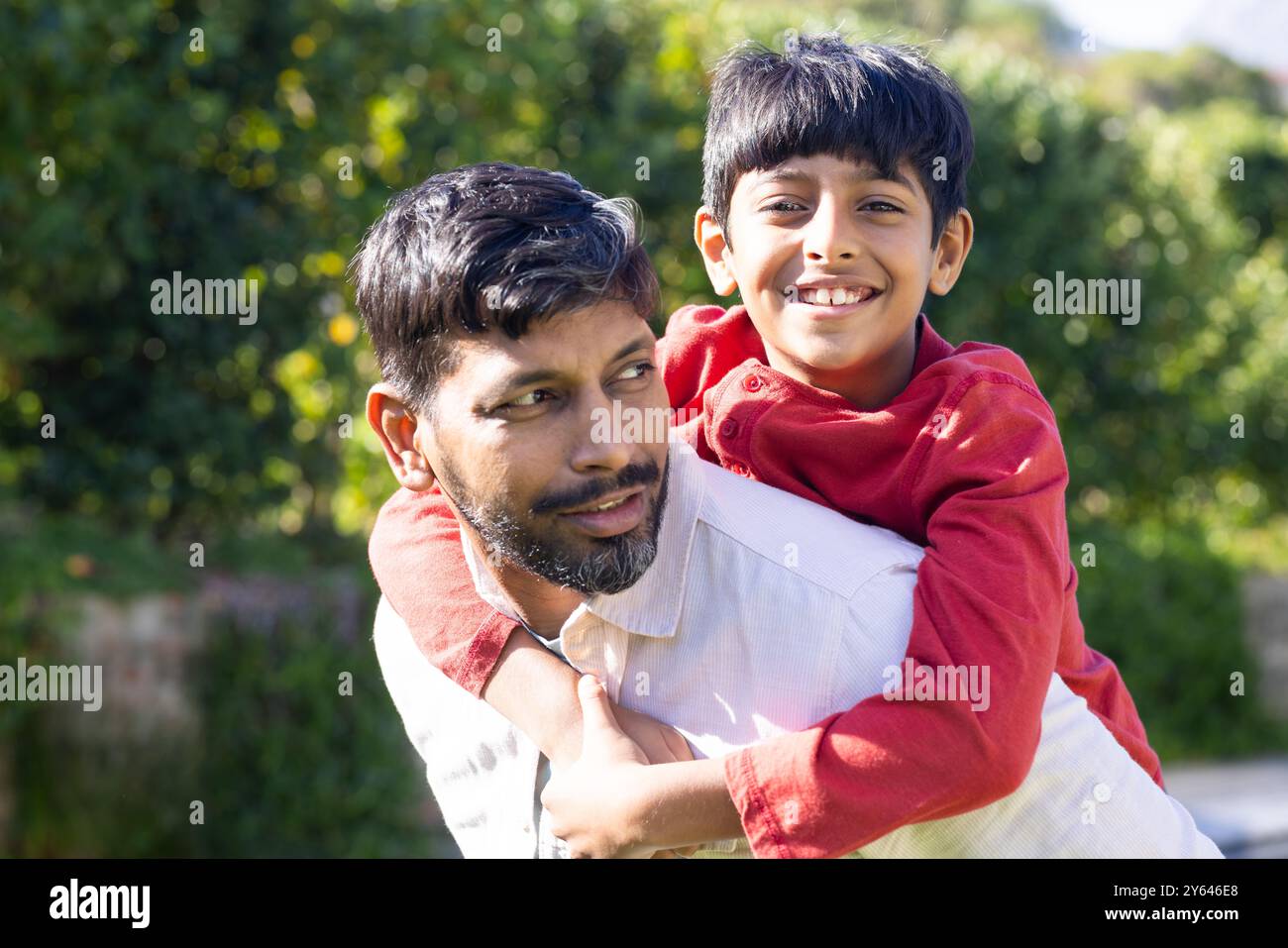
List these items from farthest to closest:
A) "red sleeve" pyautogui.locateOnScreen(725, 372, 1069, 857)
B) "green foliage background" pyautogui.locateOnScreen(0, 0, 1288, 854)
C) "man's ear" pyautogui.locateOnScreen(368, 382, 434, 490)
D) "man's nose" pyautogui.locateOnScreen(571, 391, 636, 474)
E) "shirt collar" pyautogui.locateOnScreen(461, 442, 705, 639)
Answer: "green foliage background" pyautogui.locateOnScreen(0, 0, 1288, 854) < "man's ear" pyautogui.locateOnScreen(368, 382, 434, 490) < "shirt collar" pyautogui.locateOnScreen(461, 442, 705, 639) < "man's nose" pyautogui.locateOnScreen(571, 391, 636, 474) < "red sleeve" pyautogui.locateOnScreen(725, 372, 1069, 857)

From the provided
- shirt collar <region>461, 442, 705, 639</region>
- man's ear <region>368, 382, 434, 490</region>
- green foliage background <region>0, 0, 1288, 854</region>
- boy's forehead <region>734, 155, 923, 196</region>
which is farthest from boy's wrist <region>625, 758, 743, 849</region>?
green foliage background <region>0, 0, 1288, 854</region>

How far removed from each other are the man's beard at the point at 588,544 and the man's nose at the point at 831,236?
1.55 feet

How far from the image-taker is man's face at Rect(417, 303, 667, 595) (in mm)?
2150

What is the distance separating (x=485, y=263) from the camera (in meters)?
2.21

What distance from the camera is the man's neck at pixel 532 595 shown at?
2.45 metres

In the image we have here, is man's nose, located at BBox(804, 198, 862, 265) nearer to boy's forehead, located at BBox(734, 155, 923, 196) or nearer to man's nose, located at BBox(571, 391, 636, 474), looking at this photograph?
boy's forehead, located at BBox(734, 155, 923, 196)

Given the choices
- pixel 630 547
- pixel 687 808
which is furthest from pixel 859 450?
pixel 687 808

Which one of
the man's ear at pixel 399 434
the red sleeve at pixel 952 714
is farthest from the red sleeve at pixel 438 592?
the red sleeve at pixel 952 714

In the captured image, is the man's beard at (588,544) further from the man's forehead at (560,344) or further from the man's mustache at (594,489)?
the man's forehead at (560,344)

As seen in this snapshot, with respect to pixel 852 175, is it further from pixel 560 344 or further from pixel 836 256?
pixel 560 344

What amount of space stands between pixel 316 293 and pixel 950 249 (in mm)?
4073
